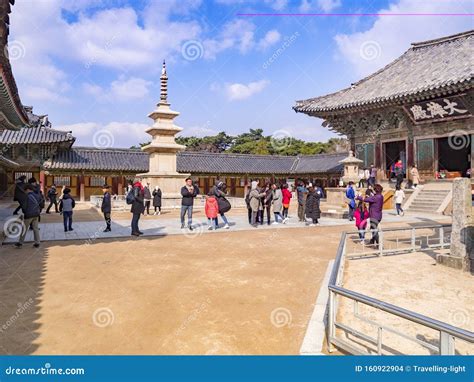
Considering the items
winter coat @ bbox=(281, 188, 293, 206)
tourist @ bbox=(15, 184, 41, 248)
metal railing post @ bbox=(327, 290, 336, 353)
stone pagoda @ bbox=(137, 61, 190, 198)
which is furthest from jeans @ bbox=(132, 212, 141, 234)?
stone pagoda @ bbox=(137, 61, 190, 198)

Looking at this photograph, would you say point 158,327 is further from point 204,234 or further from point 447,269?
point 204,234

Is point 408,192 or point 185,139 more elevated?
point 185,139

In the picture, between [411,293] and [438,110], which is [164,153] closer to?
[438,110]

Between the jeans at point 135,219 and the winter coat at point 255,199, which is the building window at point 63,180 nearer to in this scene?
the jeans at point 135,219

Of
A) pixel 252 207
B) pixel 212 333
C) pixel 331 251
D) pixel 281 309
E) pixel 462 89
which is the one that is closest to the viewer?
pixel 212 333

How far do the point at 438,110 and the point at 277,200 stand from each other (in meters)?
11.6

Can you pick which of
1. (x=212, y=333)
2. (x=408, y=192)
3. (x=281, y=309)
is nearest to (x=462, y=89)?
(x=408, y=192)

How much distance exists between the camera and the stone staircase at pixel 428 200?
16.8 metres

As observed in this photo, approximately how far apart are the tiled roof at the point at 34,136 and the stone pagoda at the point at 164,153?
9.75 meters

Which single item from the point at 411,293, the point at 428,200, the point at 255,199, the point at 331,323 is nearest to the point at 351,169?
the point at 428,200

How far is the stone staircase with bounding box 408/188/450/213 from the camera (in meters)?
16.8

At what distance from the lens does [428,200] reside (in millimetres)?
17562

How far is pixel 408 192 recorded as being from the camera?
1939 centimetres
